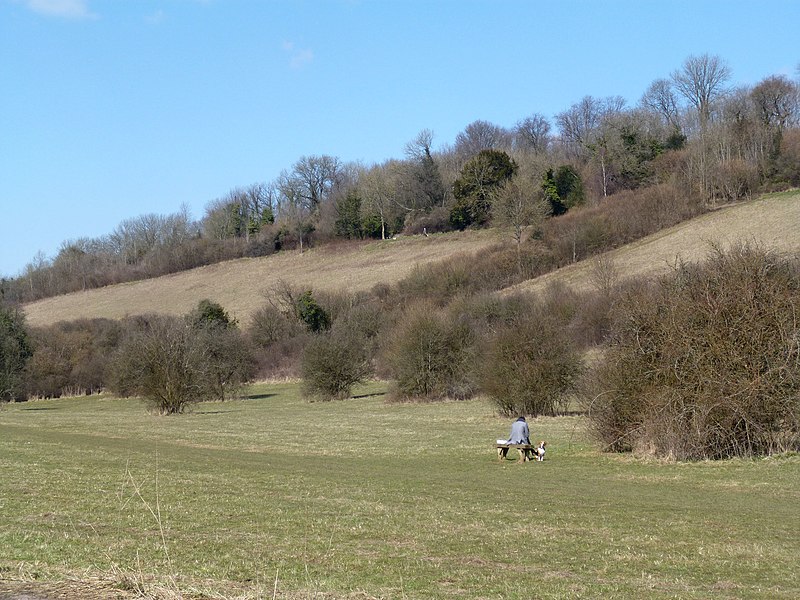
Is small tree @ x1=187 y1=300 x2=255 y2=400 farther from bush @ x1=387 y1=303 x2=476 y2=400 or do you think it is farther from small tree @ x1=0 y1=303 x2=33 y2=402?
bush @ x1=387 y1=303 x2=476 y2=400

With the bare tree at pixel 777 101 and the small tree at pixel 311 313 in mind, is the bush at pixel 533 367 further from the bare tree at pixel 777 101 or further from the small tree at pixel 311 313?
the bare tree at pixel 777 101

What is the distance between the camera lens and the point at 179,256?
132500 mm

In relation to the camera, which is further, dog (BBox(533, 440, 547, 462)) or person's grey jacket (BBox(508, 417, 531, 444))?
person's grey jacket (BBox(508, 417, 531, 444))

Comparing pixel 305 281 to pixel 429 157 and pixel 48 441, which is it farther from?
pixel 48 441

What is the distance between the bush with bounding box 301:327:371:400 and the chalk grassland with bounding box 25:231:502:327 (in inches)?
1280

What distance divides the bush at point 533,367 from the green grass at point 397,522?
1047 centimetres

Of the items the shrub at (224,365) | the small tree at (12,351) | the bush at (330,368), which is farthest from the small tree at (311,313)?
the bush at (330,368)

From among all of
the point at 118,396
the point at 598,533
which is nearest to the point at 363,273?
the point at 118,396

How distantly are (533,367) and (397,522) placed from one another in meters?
26.8

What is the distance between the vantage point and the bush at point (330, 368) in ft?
199

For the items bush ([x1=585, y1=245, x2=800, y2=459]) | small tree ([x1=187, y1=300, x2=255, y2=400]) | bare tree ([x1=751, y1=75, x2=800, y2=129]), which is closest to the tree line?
bare tree ([x1=751, y1=75, x2=800, y2=129])

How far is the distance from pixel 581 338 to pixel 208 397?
28578 mm

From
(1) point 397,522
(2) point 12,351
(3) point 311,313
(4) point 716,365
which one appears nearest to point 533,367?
(4) point 716,365

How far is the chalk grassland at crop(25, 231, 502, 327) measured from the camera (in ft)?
328
